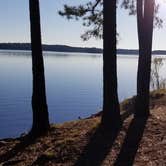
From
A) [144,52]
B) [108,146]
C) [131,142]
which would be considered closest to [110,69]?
[144,52]

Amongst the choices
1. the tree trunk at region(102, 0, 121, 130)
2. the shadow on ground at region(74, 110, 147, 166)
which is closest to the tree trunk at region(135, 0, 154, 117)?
the shadow on ground at region(74, 110, 147, 166)

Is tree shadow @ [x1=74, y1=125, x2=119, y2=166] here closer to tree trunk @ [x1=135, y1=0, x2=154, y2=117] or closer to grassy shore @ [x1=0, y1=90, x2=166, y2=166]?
grassy shore @ [x1=0, y1=90, x2=166, y2=166]

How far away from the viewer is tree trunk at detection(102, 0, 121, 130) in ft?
35.3

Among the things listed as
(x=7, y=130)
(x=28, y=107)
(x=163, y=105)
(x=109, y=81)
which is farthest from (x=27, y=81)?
(x=109, y=81)

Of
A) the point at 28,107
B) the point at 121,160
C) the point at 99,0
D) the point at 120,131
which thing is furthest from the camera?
the point at 28,107

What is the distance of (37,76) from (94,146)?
3.22m

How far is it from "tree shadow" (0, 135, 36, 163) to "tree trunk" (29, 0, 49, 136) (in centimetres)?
36

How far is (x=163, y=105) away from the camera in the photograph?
52.2 ft

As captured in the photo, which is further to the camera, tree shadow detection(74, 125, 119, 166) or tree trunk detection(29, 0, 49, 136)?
tree trunk detection(29, 0, 49, 136)

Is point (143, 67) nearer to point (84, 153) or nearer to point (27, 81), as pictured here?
point (84, 153)

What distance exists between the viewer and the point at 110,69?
434 inches

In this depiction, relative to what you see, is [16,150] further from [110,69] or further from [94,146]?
[110,69]

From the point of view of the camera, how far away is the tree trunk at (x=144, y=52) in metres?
12.0

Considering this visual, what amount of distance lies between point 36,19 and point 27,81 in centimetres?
5781
